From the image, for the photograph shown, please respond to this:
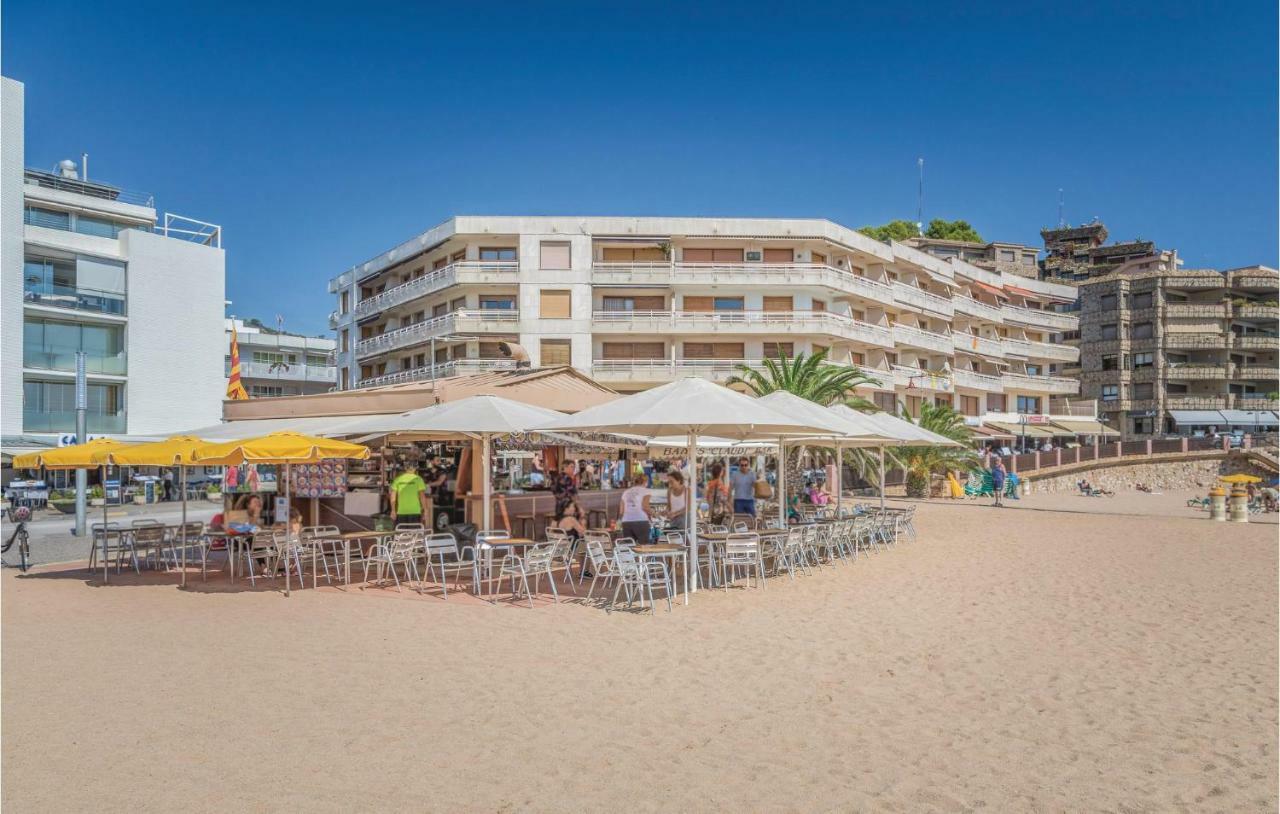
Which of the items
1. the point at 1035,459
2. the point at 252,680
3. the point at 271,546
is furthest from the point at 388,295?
the point at 252,680

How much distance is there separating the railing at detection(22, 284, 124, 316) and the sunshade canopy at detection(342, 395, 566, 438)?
31755mm

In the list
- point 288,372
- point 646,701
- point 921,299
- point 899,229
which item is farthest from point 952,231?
point 646,701

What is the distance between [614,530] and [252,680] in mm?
7170

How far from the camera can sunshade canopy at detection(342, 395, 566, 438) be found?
11.3m

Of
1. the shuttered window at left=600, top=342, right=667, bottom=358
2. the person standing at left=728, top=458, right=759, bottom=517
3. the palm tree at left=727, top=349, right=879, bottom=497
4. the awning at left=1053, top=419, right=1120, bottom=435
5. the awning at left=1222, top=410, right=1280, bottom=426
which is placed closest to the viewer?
the person standing at left=728, top=458, right=759, bottom=517

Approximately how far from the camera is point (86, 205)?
38.7 metres

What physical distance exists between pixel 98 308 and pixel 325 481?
3025 cm

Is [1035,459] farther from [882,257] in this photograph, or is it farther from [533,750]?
[533,750]

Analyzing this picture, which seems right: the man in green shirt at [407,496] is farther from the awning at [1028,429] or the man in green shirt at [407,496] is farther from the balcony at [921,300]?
the awning at [1028,429]

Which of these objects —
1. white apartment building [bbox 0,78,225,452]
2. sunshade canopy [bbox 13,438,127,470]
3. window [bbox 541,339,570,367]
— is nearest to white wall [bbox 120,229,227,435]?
white apartment building [bbox 0,78,225,452]

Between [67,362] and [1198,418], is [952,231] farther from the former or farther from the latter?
[67,362]

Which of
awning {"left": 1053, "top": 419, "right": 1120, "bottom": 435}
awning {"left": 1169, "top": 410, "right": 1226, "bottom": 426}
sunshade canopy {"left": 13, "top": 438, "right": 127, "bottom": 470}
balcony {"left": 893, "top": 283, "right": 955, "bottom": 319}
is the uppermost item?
balcony {"left": 893, "top": 283, "right": 955, "bottom": 319}

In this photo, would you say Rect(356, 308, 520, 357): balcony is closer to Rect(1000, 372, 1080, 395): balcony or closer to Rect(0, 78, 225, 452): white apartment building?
Rect(0, 78, 225, 452): white apartment building

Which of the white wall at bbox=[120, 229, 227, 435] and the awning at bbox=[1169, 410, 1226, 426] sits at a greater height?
the white wall at bbox=[120, 229, 227, 435]
